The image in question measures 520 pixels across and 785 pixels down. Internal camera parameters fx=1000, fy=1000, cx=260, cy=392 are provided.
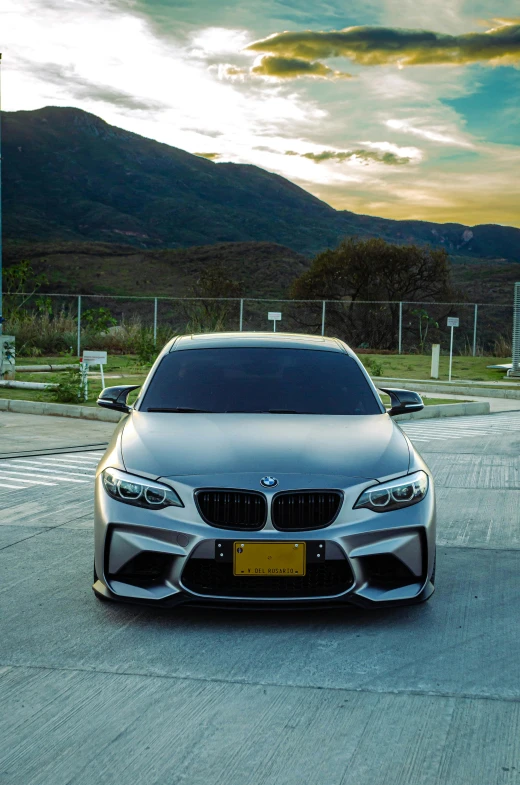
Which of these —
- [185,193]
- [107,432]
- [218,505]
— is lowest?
[107,432]

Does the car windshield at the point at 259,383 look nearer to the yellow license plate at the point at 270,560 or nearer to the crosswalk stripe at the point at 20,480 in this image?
the yellow license plate at the point at 270,560

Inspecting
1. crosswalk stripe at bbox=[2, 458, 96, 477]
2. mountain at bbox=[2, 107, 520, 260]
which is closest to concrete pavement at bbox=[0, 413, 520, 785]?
crosswalk stripe at bbox=[2, 458, 96, 477]

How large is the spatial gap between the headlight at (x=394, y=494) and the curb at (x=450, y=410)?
35.3 ft

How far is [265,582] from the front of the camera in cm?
500

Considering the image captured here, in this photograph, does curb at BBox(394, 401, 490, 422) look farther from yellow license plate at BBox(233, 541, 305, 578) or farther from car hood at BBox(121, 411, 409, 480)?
yellow license plate at BBox(233, 541, 305, 578)

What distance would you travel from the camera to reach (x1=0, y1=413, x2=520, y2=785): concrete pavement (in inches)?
140

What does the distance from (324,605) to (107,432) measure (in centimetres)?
887

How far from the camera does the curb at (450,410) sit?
16.4 meters

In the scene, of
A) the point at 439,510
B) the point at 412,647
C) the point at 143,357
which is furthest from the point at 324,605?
the point at 143,357

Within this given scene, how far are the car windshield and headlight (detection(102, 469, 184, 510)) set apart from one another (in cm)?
110

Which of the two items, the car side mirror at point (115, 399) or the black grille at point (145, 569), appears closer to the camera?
the black grille at point (145, 569)

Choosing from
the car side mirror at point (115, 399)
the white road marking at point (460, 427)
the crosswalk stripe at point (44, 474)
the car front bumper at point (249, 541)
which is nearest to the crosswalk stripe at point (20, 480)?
the crosswalk stripe at point (44, 474)

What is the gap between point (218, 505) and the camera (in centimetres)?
500

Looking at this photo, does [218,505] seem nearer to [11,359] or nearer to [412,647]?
[412,647]
